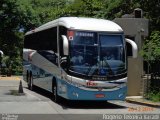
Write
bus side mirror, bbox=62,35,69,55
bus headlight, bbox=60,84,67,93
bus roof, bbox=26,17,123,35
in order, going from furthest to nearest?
bus roof, bbox=26,17,123,35, bus headlight, bbox=60,84,67,93, bus side mirror, bbox=62,35,69,55

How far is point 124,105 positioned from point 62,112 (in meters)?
4.04

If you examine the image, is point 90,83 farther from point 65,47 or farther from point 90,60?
point 65,47

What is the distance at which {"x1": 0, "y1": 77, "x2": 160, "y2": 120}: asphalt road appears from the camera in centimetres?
1560

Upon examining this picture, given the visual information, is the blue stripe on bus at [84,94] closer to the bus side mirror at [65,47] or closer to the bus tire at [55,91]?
the bus side mirror at [65,47]

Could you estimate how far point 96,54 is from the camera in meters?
18.2

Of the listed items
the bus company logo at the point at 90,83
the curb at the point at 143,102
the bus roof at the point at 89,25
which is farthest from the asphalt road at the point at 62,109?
the bus roof at the point at 89,25

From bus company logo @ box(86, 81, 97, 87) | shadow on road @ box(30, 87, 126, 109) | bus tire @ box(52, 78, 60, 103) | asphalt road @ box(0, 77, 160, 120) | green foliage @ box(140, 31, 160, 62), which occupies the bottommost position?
shadow on road @ box(30, 87, 126, 109)

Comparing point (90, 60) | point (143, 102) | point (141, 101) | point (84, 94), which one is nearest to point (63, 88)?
point (84, 94)

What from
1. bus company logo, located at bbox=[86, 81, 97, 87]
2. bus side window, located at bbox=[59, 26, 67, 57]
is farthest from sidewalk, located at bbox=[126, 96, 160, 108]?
bus side window, located at bbox=[59, 26, 67, 57]

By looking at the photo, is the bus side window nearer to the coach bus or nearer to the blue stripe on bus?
the coach bus

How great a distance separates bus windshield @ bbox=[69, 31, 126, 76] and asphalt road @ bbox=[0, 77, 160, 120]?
4.90 ft

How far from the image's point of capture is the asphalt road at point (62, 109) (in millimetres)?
15602

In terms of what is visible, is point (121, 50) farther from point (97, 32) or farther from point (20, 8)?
point (20, 8)

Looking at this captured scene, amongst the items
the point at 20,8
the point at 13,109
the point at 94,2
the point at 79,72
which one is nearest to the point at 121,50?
the point at 79,72
